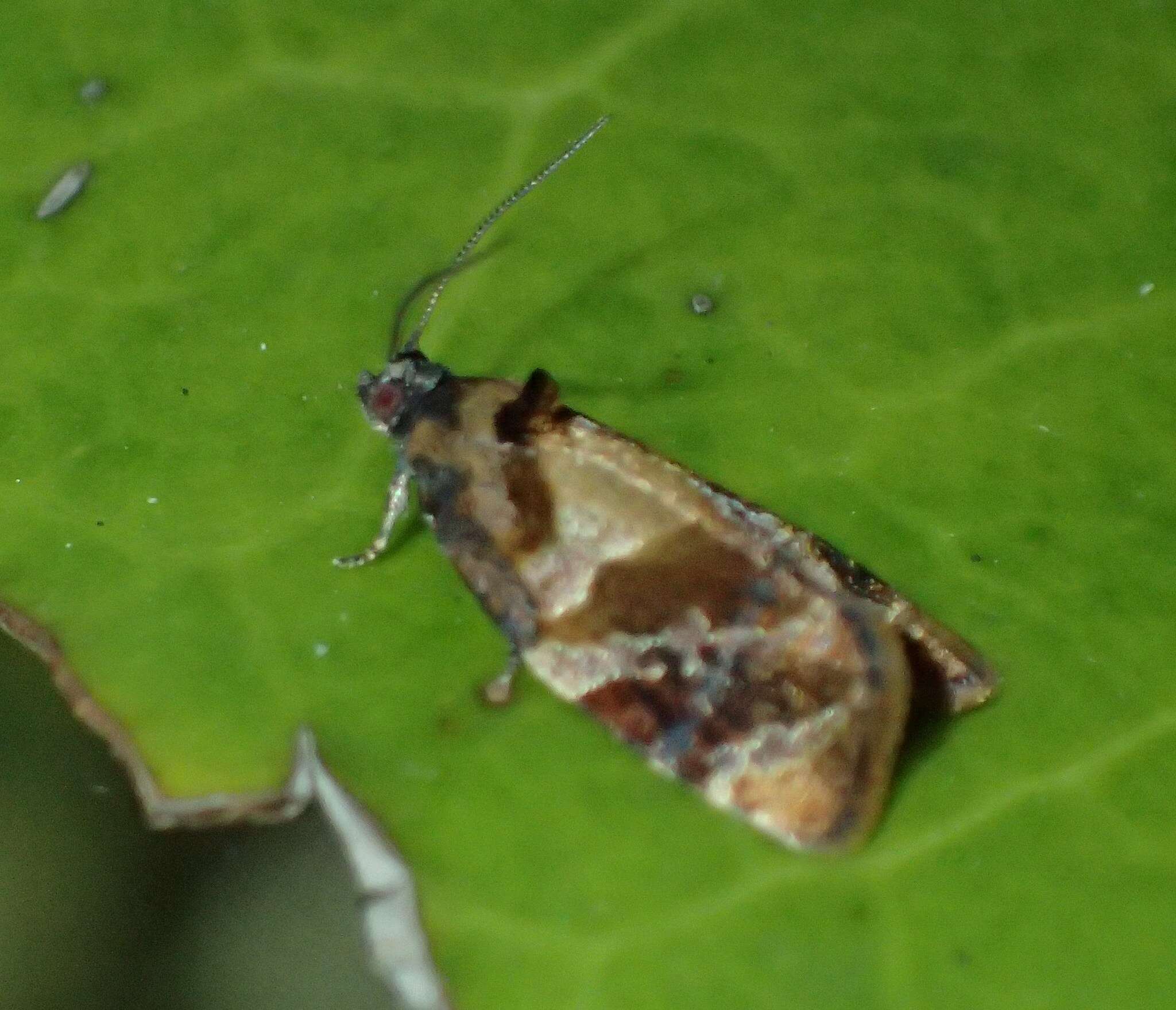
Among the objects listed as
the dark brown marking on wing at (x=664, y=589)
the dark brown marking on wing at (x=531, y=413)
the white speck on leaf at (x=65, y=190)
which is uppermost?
the white speck on leaf at (x=65, y=190)

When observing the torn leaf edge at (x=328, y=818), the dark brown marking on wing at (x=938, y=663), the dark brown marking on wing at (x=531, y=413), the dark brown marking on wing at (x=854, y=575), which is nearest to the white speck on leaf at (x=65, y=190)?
the torn leaf edge at (x=328, y=818)

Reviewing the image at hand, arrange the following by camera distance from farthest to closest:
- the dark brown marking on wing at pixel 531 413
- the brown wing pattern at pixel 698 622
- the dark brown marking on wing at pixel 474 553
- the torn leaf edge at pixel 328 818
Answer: the dark brown marking on wing at pixel 531 413
the dark brown marking on wing at pixel 474 553
the brown wing pattern at pixel 698 622
the torn leaf edge at pixel 328 818

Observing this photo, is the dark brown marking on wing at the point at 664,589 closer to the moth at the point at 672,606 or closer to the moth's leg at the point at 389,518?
the moth at the point at 672,606

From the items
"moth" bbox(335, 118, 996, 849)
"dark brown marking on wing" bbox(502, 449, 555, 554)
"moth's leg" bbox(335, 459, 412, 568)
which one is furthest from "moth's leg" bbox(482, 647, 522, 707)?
"moth's leg" bbox(335, 459, 412, 568)

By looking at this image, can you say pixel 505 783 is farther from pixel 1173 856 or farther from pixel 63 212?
pixel 63 212

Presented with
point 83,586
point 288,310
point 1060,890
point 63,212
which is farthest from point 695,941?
point 63,212

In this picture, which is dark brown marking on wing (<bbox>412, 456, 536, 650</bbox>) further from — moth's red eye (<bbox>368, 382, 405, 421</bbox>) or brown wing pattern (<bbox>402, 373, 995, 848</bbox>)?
moth's red eye (<bbox>368, 382, 405, 421</bbox>)

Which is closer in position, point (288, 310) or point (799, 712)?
point (799, 712)
